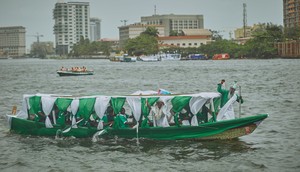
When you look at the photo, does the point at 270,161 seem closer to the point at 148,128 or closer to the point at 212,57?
the point at 148,128

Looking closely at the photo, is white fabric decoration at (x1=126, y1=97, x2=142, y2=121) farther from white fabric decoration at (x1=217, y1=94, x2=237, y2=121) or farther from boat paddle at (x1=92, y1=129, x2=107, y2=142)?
white fabric decoration at (x1=217, y1=94, x2=237, y2=121)

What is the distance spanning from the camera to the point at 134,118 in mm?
23781

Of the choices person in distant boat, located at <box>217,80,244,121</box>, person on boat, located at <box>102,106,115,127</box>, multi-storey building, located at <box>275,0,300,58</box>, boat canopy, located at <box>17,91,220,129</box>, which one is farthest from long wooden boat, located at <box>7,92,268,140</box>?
multi-storey building, located at <box>275,0,300,58</box>

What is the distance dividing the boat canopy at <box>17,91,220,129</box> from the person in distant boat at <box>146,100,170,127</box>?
5.9 inches

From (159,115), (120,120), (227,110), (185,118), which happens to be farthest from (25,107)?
(227,110)

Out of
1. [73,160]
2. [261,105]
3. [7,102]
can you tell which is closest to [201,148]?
[73,160]

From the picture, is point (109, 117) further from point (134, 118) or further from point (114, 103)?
point (134, 118)

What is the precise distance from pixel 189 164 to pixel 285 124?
10.1m

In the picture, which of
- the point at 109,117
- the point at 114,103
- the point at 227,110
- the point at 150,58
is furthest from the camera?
the point at 150,58

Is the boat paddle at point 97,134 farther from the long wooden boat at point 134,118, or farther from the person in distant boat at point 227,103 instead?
the person in distant boat at point 227,103

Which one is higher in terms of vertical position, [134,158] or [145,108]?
[145,108]

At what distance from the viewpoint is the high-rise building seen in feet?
508

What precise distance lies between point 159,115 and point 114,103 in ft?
6.57

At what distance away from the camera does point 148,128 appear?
2367 centimetres
